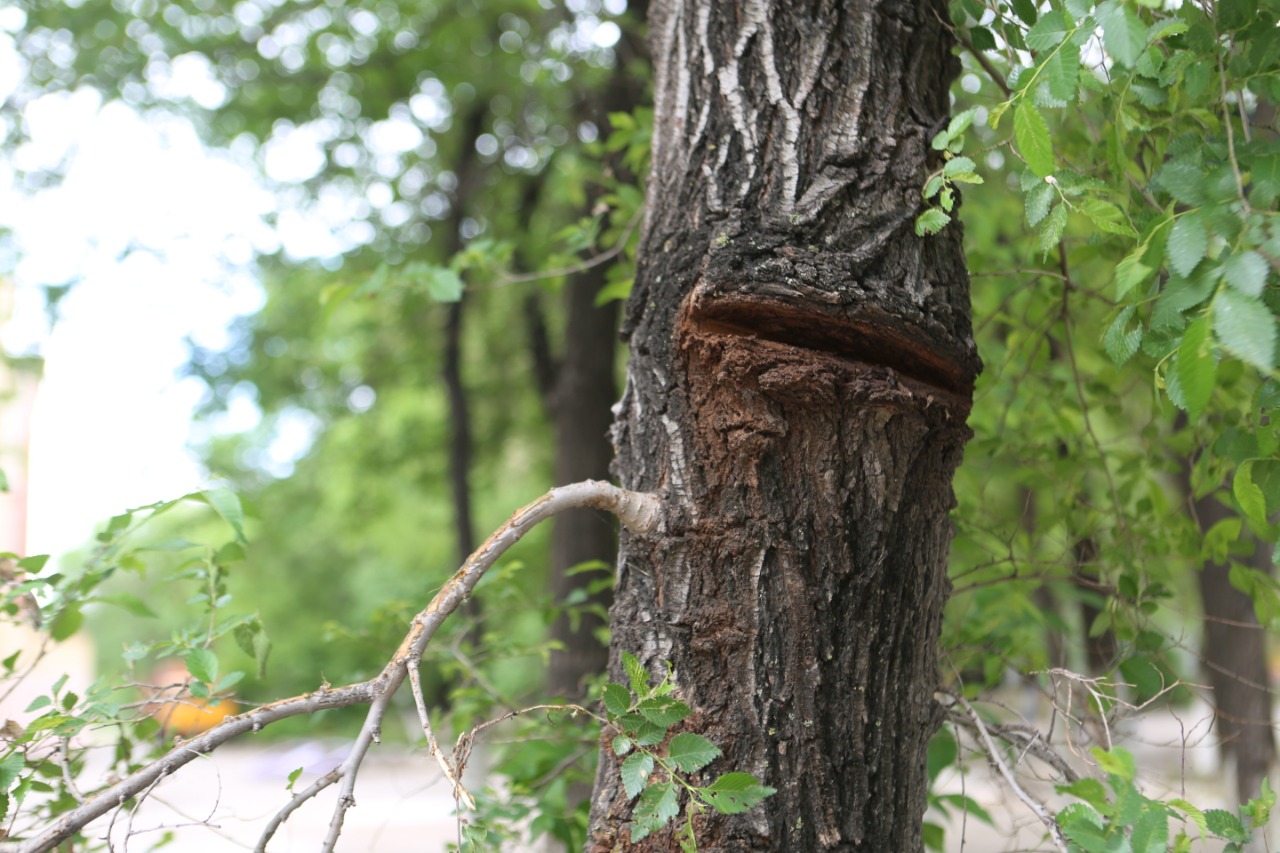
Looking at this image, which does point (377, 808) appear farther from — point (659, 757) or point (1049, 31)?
point (1049, 31)

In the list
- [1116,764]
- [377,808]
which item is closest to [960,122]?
[1116,764]

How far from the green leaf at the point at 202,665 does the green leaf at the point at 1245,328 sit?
5.48 feet

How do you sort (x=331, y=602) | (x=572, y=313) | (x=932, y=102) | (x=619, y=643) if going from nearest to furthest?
(x=619, y=643)
(x=932, y=102)
(x=572, y=313)
(x=331, y=602)

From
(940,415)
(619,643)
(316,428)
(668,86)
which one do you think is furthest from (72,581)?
(316,428)

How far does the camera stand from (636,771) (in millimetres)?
1464

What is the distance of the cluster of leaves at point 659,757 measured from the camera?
142 cm

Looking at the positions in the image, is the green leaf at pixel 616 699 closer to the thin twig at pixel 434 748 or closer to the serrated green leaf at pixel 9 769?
the thin twig at pixel 434 748

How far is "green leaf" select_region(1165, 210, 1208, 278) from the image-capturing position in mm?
1243

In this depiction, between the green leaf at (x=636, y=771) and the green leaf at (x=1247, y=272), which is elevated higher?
the green leaf at (x=1247, y=272)

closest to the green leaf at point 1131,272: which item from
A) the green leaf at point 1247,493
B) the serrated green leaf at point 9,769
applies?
the green leaf at point 1247,493

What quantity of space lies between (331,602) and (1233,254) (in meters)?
20.9

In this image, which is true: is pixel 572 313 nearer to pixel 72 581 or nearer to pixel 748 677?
pixel 72 581

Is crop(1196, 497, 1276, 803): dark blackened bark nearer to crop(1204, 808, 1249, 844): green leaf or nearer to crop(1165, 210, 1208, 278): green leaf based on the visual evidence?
crop(1204, 808, 1249, 844): green leaf

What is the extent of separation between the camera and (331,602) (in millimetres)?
20406
